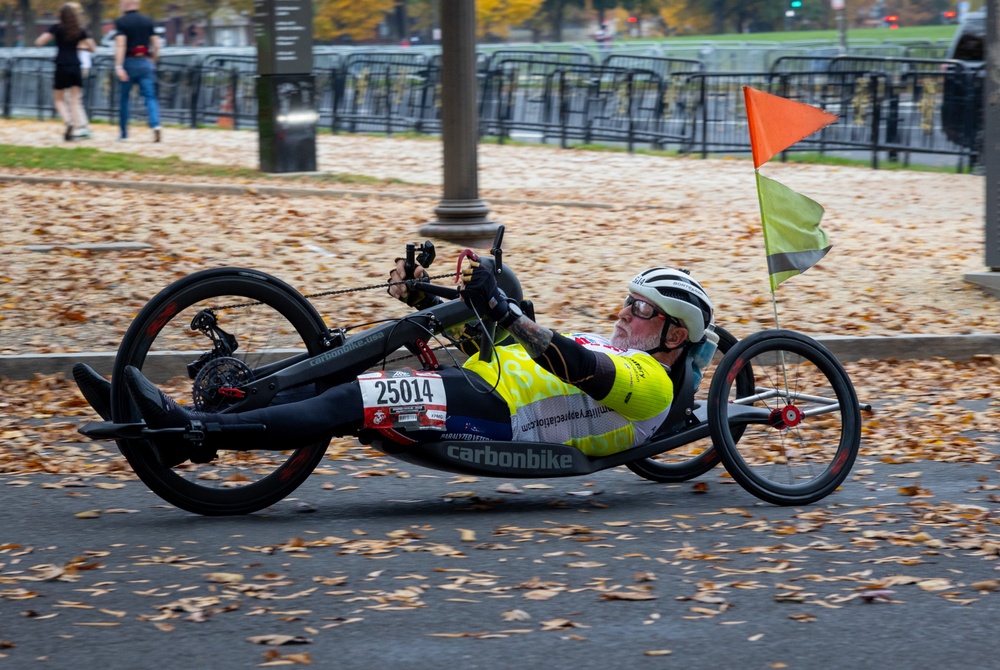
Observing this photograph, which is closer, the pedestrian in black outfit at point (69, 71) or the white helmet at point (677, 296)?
the white helmet at point (677, 296)

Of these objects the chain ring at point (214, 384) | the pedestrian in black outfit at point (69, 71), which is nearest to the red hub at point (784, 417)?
the chain ring at point (214, 384)

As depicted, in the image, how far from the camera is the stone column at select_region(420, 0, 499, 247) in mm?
11039

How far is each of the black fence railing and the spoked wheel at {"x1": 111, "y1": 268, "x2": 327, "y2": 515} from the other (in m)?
13.6

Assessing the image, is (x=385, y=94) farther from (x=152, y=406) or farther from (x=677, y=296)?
(x=152, y=406)

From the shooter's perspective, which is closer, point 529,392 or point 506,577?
point 506,577

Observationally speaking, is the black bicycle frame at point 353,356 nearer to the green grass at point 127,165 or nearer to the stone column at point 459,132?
the stone column at point 459,132

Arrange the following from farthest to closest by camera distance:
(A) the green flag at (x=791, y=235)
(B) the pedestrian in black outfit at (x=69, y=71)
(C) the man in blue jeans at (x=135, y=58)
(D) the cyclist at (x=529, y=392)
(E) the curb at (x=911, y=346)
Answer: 1. (C) the man in blue jeans at (x=135, y=58)
2. (B) the pedestrian in black outfit at (x=69, y=71)
3. (E) the curb at (x=911, y=346)
4. (A) the green flag at (x=791, y=235)
5. (D) the cyclist at (x=529, y=392)

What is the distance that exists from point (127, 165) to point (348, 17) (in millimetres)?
42923

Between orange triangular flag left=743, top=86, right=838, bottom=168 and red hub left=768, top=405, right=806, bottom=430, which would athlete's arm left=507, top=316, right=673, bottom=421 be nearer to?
red hub left=768, top=405, right=806, bottom=430

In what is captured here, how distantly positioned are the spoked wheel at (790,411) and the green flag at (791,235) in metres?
0.42

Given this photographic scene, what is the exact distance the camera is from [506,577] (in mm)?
4824

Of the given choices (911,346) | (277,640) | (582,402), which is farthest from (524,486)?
(911,346)

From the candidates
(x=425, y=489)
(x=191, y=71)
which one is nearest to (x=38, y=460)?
(x=425, y=489)

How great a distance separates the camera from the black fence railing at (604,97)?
1914cm
